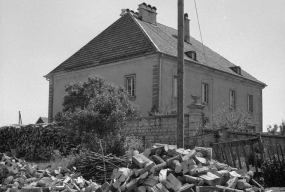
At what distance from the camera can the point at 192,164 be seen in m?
8.41

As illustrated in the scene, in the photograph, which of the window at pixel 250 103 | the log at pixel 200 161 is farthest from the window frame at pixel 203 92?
the log at pixel 200 161

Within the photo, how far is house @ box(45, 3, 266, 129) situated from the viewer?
26.1 metres

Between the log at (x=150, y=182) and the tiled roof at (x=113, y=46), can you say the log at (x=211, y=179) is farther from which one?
the tiled roof at (x=113, y=46)

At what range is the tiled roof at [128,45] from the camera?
26962 mm

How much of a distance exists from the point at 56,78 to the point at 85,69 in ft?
12.4

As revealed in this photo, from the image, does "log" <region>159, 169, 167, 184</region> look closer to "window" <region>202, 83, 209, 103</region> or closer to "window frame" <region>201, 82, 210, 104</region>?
"window frame" <region>201, 82, 210, 104</region>

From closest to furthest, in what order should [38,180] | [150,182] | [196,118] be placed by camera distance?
[150,182] → [38,180] → [196,118]

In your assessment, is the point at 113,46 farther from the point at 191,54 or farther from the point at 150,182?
the point at 150,182

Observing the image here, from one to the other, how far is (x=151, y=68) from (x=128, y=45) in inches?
116

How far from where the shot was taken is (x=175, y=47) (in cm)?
2908

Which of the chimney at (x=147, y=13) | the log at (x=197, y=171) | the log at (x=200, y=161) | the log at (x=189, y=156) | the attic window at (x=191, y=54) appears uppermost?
the chimney at (x=147, y=13)

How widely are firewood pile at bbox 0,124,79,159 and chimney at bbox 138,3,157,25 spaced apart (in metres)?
12.3

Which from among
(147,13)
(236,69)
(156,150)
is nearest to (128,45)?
(147,13)

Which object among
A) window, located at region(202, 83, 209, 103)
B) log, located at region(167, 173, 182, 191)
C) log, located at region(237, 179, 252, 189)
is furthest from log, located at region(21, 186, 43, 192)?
window, located at region(202, 83, 209, 103)
